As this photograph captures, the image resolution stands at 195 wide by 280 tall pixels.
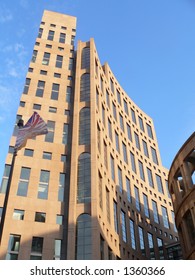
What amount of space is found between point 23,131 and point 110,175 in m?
30.1

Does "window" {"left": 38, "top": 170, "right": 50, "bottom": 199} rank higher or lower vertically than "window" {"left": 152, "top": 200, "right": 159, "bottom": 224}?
lower

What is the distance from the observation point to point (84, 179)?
4197cm

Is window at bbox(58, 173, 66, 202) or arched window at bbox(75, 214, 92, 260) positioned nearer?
arched window at bbox(75, 214, 92, 260)

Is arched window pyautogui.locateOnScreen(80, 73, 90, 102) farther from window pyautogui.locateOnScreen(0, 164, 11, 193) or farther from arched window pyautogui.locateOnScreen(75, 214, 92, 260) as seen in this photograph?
arched window pyautogui.locateOnScreen(75, 214, 92, 260)

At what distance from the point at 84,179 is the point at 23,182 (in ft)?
24.4

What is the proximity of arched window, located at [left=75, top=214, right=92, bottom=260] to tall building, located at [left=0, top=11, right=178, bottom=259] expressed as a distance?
0.35ft

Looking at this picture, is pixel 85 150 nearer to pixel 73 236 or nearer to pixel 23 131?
pixel 73 236

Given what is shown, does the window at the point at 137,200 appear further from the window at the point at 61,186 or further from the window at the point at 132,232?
the window at the point at 61,186

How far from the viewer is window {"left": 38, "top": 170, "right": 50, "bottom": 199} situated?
40531 millimetres

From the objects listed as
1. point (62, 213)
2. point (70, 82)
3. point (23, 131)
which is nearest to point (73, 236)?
point (62, 213)

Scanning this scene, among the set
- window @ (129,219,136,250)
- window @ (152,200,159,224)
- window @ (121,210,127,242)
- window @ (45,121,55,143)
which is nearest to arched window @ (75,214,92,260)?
window @ (121,210,127,242)

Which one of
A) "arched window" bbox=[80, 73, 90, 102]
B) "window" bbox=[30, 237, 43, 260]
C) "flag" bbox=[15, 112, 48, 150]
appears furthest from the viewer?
"arched window" bbox=[80, 73, 90, 102]

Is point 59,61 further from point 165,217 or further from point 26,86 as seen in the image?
point 165,217
